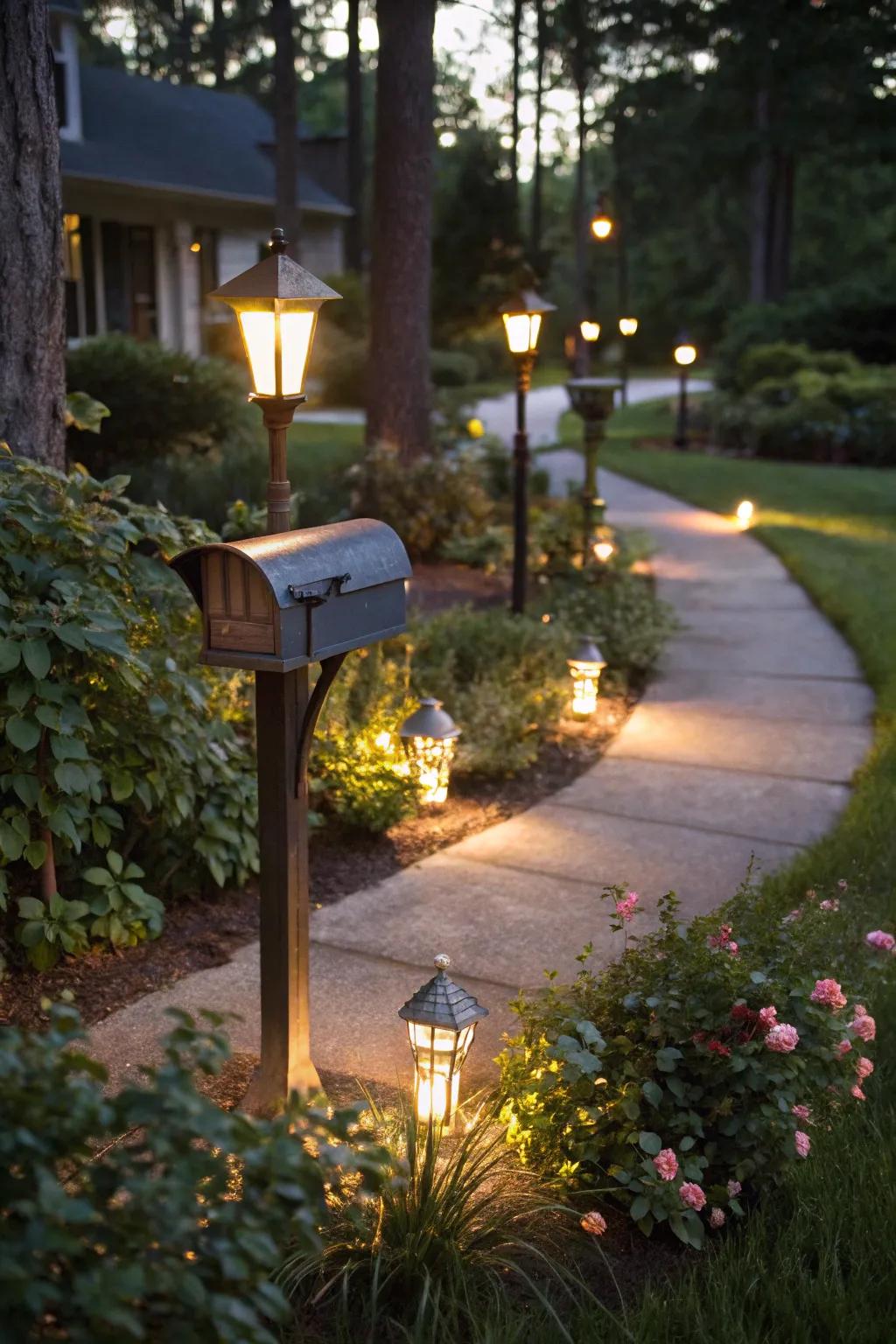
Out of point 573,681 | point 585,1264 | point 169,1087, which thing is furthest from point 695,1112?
point 573,681

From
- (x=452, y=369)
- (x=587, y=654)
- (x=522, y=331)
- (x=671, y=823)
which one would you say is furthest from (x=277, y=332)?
(x=452, y=369)

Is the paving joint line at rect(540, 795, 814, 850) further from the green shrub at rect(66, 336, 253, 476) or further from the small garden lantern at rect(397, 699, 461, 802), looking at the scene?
the green shrub at rect(66, 336, 253, 476)

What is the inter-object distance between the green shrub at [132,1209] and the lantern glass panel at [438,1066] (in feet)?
4.23

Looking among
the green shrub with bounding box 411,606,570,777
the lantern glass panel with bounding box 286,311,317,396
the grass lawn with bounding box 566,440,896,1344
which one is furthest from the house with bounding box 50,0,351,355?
the lantern glass panel with bounding box 286,311,317,396

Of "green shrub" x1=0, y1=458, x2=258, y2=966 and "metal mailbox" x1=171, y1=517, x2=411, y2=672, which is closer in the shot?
"metal mailbox" x1=171, y1=517, x2=411, y2=672

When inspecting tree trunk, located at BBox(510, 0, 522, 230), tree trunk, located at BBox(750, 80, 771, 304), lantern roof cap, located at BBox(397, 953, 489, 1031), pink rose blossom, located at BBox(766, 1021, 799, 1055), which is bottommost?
lantern roof cap, located at BBox(397, 953, 489, 1031)

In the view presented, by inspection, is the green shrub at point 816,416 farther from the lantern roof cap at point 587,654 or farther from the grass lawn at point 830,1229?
the lantern roof cap at point 587,654

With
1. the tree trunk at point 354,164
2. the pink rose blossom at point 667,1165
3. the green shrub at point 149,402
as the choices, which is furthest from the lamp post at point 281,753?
the tree trunk at point 354,164

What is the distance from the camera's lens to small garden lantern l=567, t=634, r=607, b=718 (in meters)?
7.74

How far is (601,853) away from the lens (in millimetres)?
5832

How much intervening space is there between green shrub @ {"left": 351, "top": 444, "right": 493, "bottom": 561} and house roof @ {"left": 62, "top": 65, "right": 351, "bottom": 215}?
9.19 metres

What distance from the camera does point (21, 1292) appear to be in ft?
5.85

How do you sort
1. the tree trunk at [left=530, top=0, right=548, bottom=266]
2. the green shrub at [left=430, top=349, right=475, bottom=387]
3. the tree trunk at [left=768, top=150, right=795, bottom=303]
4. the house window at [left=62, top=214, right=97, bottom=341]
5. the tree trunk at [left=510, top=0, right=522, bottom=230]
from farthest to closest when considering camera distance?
the tree trunk at [left=530, top=0, right=548, bottom=266], the tree trunk at [left=510, top=0, right=522, bottom=230], the green shrub at [left=430, top=349, right=475, bottom=387], the tree trunk at [left=768, top=150, right=795, bottom=303], the house window at [left=62, top=214, right=97, bottom=341]

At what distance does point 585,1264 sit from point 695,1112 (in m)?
0.45
